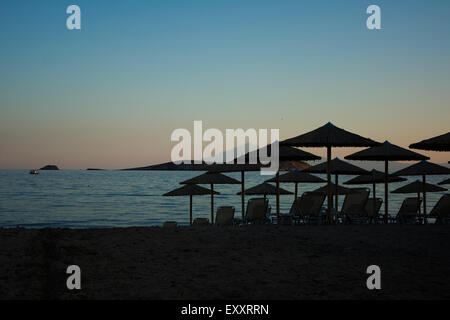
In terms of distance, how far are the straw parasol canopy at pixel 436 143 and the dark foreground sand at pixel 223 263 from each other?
1547 mm

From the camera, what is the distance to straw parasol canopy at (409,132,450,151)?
731 cm

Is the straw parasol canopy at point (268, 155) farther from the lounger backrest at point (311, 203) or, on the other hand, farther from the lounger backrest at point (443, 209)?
the lounger backrest at point (443, 209)

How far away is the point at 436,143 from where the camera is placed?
730cm

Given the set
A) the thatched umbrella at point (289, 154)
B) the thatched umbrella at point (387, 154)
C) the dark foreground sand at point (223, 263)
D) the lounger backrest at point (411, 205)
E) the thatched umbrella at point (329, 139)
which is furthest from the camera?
the lounger backrest at point (411, 205)

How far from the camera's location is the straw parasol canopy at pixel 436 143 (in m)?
7.31

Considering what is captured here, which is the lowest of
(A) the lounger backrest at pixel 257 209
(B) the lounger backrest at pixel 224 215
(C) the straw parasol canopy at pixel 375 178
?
(B) the lounger backrest at pixel 224 215

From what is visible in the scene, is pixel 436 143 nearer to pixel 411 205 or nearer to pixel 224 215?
pixel 411 205

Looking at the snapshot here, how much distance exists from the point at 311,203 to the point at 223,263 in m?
6.57

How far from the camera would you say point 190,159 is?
1602 cm

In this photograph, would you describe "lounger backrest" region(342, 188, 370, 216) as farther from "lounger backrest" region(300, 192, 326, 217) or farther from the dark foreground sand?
the dark foreground sand

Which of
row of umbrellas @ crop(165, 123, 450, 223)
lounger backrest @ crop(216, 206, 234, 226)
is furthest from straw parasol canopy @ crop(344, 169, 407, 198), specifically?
lounger backrest @ crop(216, 206, 234, 226)

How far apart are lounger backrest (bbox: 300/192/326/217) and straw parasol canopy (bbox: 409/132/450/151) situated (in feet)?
13.6

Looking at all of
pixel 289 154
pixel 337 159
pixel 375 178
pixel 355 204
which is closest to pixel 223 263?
pixel 289 154

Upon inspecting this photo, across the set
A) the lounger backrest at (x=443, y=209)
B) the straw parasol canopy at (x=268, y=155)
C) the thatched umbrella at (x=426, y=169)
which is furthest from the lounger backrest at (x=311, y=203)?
the thatched umbrella at (x=426, y=169)
